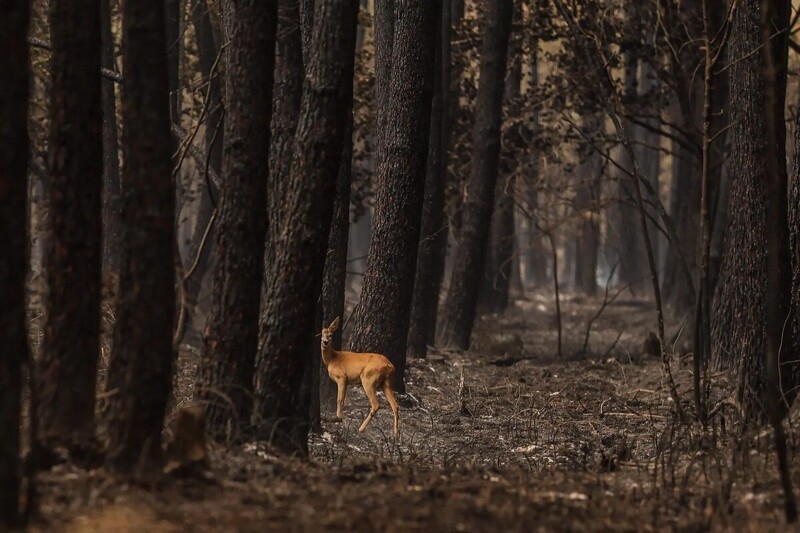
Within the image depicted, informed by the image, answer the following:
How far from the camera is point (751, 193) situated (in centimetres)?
1205

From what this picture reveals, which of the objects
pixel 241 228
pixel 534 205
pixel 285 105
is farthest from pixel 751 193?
pixel 534 205

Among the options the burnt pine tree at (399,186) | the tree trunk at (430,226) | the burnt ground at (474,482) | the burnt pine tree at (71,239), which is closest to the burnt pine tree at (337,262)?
the burnt ground at (474,482)

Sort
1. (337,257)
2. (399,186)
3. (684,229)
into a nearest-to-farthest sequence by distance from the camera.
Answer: (337,257) < (399,186) < (684,229)

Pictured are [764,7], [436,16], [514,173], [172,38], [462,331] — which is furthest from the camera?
[514,173]

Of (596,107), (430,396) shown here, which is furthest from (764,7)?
(596,107)

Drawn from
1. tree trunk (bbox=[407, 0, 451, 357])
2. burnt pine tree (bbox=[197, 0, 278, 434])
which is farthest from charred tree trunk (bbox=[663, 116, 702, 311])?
burnt pine tree (bbox=[197, 0, 278, 434])

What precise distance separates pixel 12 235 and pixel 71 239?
1381 mm

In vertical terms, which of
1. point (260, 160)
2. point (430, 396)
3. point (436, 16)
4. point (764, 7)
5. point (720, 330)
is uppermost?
point (436, 16)

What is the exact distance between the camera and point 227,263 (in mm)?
8023

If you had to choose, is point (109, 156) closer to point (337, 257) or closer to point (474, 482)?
point (337, 257)

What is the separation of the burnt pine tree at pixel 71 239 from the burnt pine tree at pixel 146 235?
0.31 metres

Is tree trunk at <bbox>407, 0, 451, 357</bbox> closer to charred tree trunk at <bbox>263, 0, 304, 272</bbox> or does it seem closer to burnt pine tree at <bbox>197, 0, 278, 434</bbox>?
charred tree trunk at <bbox>263, 0, 304, 272</bbox>

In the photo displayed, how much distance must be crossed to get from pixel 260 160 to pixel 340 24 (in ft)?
3.81

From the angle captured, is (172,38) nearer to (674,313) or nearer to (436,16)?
(436,16)
